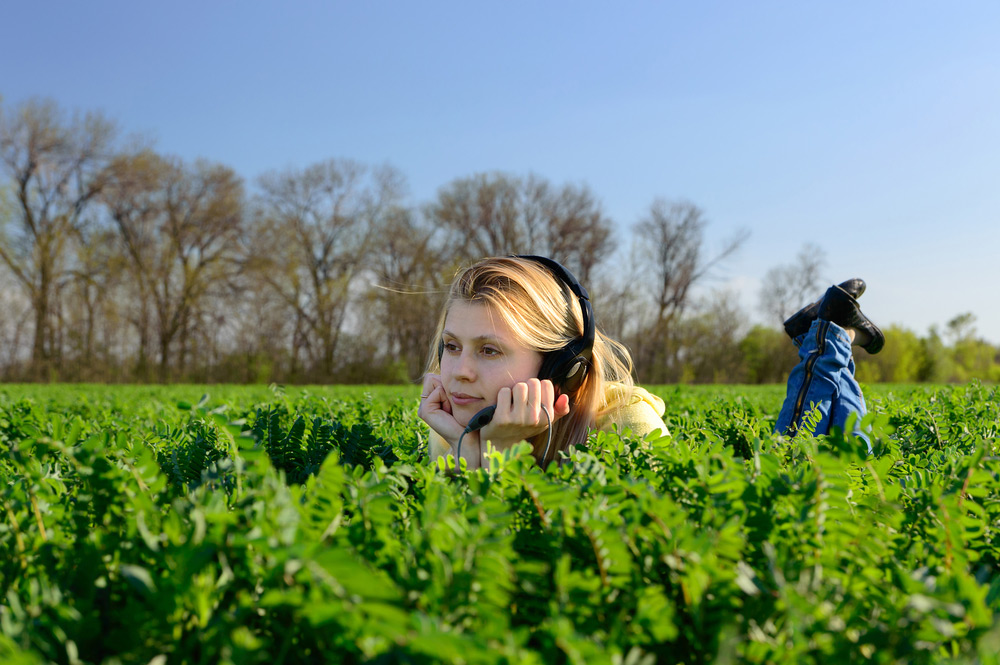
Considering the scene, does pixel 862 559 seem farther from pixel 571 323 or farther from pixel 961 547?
pixel 571 323

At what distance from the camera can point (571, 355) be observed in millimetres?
2918

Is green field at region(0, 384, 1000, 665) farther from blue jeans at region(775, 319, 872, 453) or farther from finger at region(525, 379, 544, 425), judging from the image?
blue jeans at region(775, 319, 872, 453)

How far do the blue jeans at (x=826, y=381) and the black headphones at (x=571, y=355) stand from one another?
61.9 inches

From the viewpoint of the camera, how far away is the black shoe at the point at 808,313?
12.8 feet

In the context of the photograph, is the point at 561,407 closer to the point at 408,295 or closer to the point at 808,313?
the point at 808,313

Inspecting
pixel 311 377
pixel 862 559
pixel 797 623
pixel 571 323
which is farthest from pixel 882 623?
pixel 311 377

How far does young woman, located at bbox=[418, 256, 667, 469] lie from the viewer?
99.0 inches

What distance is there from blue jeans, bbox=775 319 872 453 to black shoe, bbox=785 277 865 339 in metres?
0.20

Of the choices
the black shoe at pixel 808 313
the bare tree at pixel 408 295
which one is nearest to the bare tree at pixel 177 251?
the bare tree at pixel 408 295

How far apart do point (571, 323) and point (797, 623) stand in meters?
2.34

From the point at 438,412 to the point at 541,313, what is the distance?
25.9 inches

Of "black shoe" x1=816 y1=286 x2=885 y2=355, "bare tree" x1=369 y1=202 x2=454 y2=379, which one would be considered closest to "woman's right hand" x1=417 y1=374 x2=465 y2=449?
"black shoe" x1=816 y1=286 x2=885 y2=355

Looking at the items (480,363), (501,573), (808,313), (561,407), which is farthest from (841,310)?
(501,573)

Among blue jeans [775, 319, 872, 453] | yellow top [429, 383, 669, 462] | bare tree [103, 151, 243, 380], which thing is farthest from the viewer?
bare tree [103, 151, 243, 380]
